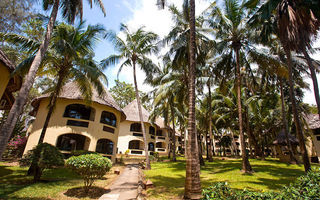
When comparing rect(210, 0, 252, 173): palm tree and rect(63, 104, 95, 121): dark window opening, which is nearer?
rect(210, 0, 252, 173): palm tree

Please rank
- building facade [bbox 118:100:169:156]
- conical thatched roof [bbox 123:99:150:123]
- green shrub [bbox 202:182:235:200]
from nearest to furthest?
green shrub [bbox 202:182:235:200]
building facade [bbox 118:100:169:156]
conical thatched roof [bbox 123:99:150:123]

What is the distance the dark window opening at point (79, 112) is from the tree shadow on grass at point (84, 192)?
957 cm

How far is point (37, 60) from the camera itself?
6648mm

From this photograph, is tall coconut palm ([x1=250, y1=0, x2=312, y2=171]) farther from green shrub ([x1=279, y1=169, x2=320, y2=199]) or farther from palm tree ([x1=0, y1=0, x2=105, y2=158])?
palm tree ([x1=0, y1=0, x2=105, y2=158])

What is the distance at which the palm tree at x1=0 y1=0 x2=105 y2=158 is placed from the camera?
530 centimetres

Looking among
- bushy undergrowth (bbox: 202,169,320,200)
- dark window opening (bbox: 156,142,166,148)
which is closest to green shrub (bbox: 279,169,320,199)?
bushy undergrowth (bbox: 202,169,320,200)

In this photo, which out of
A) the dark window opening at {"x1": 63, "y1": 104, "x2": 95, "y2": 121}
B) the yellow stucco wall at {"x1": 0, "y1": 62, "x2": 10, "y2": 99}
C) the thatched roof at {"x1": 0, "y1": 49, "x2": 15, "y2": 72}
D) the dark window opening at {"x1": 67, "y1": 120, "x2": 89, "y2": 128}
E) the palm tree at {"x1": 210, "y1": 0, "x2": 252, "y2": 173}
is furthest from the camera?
the dark window opening at {"x1": 63, "y1": 104, "x2": 95, "y2": 121}

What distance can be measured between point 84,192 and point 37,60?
5.68m

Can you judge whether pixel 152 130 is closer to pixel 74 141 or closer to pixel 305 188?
pixel 74 141

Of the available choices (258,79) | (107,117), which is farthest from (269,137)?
(107,117)

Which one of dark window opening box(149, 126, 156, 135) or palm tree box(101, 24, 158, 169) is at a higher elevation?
palm tree box(101, 24, 158, 169)

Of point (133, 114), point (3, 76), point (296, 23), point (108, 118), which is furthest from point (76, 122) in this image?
point (296, 23)

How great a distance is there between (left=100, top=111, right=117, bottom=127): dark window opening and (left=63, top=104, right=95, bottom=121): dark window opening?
118 centimetres

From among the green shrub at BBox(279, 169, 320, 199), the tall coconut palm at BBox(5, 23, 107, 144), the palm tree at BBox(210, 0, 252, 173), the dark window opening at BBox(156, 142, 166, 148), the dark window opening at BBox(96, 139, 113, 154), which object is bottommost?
the green shrub at BBox(279, 169, 320, 199)
